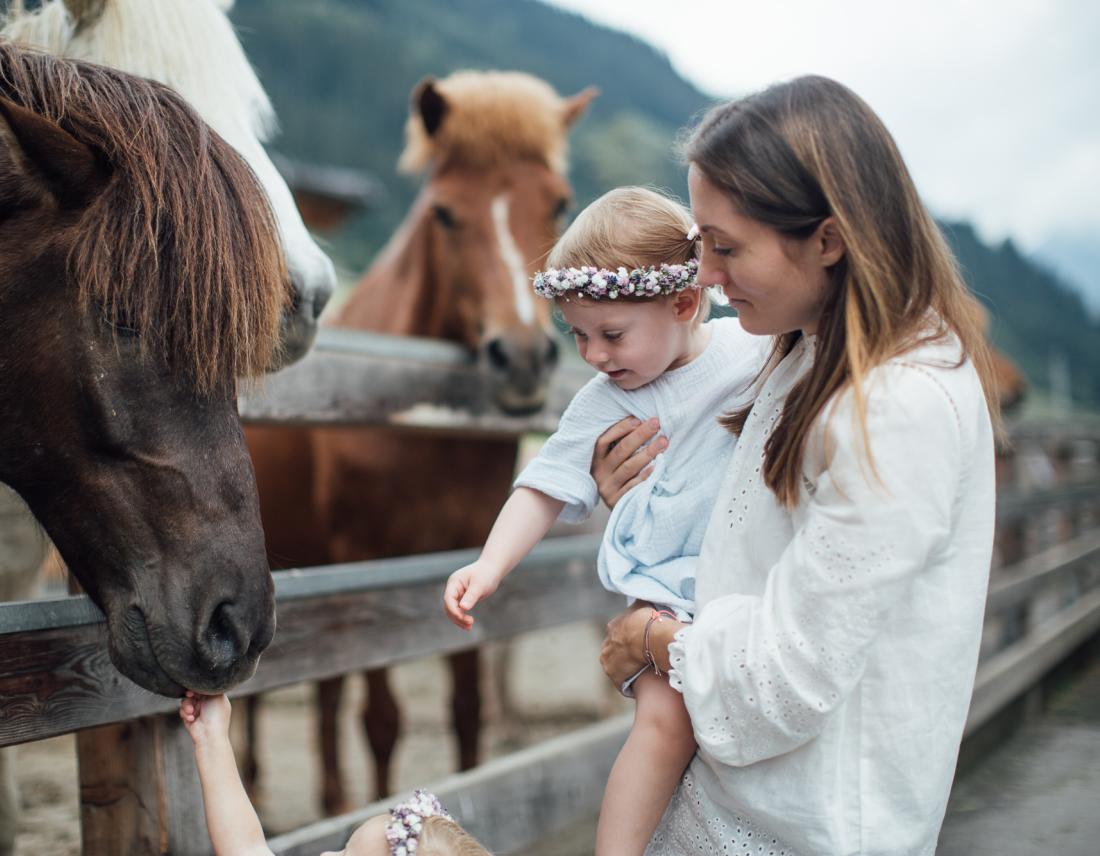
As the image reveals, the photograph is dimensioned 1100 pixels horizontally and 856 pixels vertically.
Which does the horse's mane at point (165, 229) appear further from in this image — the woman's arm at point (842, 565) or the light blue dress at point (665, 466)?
the woman's arm at point (842, 565)

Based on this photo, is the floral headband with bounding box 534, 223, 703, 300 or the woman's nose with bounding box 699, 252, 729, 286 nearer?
the woman's nose with bounding box 699, 252, 729, 286

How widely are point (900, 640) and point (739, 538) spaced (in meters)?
0.25

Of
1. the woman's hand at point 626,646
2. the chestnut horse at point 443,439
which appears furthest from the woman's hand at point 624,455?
the chestnut horse at point 443,439

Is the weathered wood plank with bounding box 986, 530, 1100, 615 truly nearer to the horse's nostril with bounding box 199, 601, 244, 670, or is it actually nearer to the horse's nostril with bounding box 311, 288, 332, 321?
the horse's nostril with bounding box 311, 288, 332, 321

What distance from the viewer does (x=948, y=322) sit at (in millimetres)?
1304

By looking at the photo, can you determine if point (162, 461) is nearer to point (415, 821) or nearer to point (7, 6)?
point (415, 821)

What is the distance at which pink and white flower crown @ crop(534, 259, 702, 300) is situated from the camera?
1.55 metres

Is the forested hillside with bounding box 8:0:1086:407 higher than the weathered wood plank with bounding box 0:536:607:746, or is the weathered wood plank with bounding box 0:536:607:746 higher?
the weathered wood plank with bounding box 0:536:607:746

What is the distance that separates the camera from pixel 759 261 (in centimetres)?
129

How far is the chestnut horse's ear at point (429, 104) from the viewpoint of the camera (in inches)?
149

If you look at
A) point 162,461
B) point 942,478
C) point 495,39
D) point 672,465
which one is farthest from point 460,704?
point 495,39

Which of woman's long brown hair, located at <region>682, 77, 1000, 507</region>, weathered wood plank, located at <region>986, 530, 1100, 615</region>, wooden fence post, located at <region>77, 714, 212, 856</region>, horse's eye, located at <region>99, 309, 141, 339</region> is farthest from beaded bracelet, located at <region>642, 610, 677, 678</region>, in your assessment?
weathered wood plank, located at <region>986, 530, 1100, 615</region>

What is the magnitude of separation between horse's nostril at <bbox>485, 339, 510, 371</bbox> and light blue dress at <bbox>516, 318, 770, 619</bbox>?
1619 mm

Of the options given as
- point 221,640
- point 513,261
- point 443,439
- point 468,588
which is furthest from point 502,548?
point 443,439
